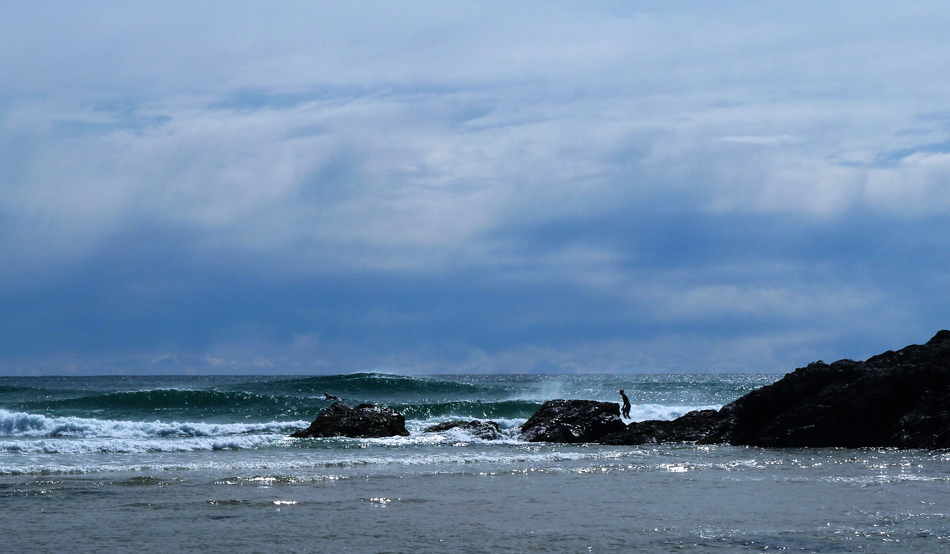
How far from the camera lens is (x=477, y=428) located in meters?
27.5

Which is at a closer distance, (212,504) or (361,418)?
(212,504)

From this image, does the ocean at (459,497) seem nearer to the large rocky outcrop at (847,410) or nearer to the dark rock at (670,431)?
the large rocky outcrop at (847,410)

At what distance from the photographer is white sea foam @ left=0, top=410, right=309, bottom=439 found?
99.3ft

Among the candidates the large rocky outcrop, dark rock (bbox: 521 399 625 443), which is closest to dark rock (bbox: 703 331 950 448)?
the large rocky outcrop

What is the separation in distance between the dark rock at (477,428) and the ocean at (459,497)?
75 centimetres

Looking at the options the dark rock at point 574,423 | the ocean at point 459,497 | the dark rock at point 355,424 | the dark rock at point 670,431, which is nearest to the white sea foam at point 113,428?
the dark rock at point 355,424

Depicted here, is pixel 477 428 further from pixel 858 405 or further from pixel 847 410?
pixel 858 405

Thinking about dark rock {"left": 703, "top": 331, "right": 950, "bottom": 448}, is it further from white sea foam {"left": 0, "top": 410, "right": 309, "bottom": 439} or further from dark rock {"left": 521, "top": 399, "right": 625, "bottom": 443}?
white sea foam {"left": 0, "top": 410, "right": 309, "bottom": 439}

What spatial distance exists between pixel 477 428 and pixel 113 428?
14.1 m

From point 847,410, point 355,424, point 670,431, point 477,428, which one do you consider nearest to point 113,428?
point 355,424

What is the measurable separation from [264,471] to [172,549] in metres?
7.33

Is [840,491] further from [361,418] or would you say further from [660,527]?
[361,418]

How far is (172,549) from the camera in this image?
10055 millimetres

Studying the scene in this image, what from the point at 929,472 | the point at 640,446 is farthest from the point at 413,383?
the point at 929,472
